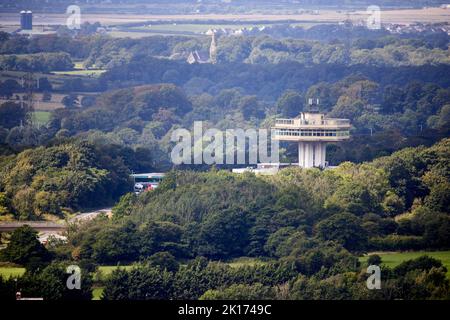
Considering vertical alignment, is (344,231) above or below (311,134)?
below

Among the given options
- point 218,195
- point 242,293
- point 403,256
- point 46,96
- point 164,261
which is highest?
point 242,293

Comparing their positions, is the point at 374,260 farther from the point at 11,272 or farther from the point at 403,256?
the point at 11,272

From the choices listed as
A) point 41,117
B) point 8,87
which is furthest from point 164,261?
point 8,87

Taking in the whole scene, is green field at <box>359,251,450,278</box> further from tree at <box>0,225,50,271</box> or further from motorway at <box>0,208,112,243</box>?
motorway at <box>0,208,112,243</box>

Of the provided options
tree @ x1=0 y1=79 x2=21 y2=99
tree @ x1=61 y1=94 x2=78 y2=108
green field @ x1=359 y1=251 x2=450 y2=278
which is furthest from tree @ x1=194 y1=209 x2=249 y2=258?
tree @ x1=0 y1=79 x2=21 y2=99

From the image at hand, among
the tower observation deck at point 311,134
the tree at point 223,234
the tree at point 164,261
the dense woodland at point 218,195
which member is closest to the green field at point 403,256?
the dense woodland at point 218,195

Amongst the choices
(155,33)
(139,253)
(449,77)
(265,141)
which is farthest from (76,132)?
(155,33)
